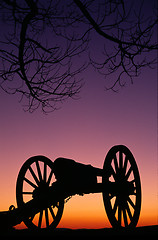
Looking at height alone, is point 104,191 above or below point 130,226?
above

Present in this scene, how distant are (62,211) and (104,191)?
153 cm

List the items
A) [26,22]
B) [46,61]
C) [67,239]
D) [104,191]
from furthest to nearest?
1. [46,61]
2. [26,22]
3. [104,191]
4. [67,239]

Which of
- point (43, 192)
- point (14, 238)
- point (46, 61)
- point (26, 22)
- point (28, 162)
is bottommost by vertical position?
point (14, 238)

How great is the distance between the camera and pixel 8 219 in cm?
646

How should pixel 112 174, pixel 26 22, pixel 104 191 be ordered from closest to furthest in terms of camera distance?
pixel 104 191
pixel 112 174
pixel 26 22

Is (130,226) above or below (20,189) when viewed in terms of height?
below

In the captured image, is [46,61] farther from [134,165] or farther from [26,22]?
[134,165]

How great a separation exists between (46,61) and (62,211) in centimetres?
332

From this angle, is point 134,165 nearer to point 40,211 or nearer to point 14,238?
point 40,211

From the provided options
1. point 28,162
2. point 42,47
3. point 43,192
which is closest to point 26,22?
point 42,47

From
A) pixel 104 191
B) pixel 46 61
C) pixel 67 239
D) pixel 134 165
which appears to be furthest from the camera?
pixel 46 61

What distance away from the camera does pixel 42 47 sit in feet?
29.1

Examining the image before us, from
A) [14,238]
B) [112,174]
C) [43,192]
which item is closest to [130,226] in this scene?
[112,174]

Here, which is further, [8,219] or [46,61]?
[46,61]
